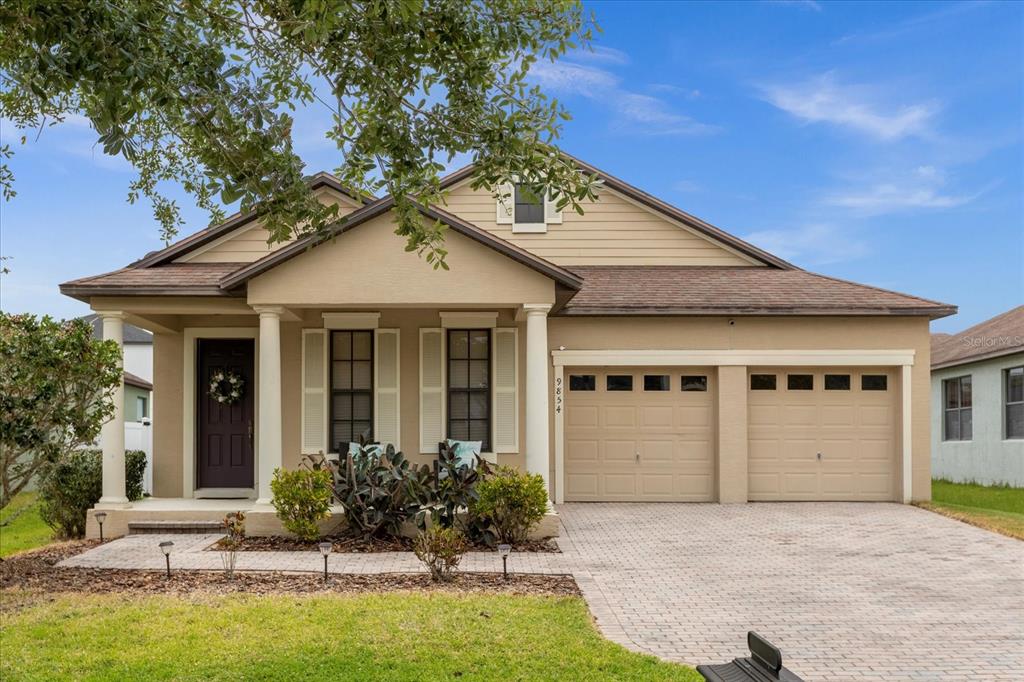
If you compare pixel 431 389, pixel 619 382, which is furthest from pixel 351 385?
pixel 619 382

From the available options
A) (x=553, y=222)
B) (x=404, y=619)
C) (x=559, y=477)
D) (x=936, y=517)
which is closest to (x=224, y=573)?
(x=404, y=619)

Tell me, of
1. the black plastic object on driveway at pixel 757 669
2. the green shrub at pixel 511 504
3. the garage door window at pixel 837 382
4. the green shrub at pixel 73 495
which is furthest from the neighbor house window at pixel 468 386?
the black plastic object on driveway at pixel 757 669

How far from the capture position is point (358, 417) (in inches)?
520

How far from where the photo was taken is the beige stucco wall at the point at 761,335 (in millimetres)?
13992

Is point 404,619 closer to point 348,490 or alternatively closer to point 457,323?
point 348,490

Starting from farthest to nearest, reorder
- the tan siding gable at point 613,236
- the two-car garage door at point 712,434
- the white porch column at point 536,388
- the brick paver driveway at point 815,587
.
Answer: the tan siding gable at point 613,236, the two-car garage door at point 712,434, the white porch column at point 536,388, the brick paver driveway at point 815,587

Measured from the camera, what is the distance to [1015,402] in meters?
18.5

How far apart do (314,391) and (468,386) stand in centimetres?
241

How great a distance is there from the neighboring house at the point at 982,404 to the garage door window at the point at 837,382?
6.08 m

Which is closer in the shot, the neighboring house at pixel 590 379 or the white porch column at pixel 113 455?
the white porch column at pixel 113 455

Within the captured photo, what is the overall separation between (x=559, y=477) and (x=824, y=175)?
7961 mm

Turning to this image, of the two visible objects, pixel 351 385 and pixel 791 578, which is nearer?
pixel 791 578

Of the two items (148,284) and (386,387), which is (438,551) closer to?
(386,387)

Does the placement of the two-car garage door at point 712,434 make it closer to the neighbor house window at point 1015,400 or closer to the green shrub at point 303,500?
the green shrub at point 303,500
